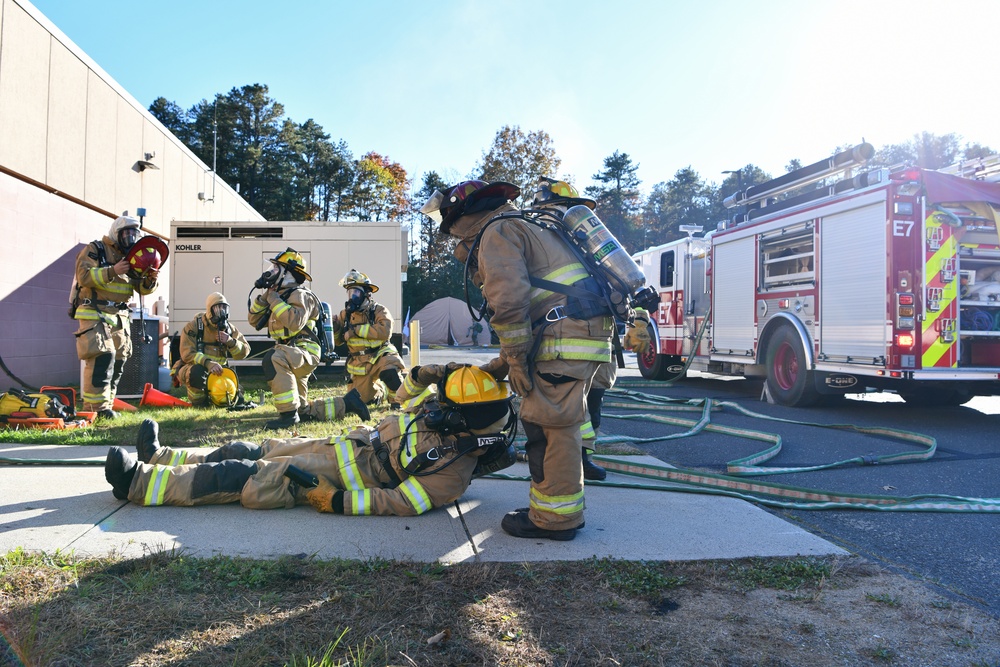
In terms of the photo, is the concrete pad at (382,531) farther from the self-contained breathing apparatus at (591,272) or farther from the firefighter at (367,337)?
the firefighter at (367,337)

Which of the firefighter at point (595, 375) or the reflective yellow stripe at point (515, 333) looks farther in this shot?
the firefighter at point (595, 375)

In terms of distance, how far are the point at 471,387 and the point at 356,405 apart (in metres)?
3.34

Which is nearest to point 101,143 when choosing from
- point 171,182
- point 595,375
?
point 171,182

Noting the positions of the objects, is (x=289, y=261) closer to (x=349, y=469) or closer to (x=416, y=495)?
(x=349, y=469)

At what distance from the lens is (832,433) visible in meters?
6.34

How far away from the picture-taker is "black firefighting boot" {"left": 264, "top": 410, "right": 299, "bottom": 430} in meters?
6.11

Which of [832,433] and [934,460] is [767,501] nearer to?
[934,460]

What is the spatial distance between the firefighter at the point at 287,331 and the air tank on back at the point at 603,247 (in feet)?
12.8

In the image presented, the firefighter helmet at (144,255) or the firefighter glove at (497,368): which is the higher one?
the firefighter helmet at (144,255)

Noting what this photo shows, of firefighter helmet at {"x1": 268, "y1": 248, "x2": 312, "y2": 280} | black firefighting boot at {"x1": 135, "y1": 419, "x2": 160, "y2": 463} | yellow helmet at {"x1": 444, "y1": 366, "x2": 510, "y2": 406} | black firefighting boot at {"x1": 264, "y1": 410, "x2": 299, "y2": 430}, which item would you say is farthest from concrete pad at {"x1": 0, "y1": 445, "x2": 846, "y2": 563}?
firefighter helmet at {"x1": 268, "y1": 248, "x2": 312, "y2": 280}

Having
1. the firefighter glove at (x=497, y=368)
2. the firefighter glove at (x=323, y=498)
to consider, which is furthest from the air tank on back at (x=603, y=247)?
the firefighter glove at (x=323, y=498)

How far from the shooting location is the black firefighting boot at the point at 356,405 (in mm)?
6246

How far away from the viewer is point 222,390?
7527 mm

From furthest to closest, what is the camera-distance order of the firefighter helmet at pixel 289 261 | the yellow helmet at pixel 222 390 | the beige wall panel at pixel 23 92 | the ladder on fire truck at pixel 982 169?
the beige wall panel at pixel 23 92 → the yellow helmet at pixel 222 390 → the ladder on fire truck at pixel 982 169 → the firefighter helmet at pixel 289 261
